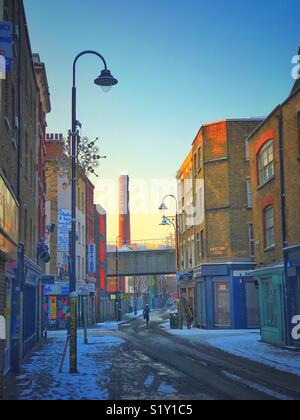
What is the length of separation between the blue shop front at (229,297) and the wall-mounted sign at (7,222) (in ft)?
81.9

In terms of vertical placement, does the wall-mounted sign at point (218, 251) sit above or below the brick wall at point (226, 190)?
below

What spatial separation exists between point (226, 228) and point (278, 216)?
13385mm

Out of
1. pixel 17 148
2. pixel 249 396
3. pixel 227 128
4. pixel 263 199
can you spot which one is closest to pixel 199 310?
pixel 227 128

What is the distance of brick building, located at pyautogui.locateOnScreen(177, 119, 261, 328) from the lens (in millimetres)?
36625

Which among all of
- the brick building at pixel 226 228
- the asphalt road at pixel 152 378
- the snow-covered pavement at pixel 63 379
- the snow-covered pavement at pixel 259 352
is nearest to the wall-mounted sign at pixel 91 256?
the brick building at pixel 226 228

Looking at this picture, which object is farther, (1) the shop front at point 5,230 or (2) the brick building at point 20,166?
(2) the brick building at point 20,166

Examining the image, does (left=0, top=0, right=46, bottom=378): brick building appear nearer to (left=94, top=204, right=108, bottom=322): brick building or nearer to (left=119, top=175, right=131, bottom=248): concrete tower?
(left=94, top=204, right=108, bottom=322): brick building

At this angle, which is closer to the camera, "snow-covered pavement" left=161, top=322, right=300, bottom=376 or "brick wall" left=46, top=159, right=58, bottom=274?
"snow-covered pavement" left=161, top=322, right=300, bottom=376

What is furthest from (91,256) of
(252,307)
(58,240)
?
(252,307)

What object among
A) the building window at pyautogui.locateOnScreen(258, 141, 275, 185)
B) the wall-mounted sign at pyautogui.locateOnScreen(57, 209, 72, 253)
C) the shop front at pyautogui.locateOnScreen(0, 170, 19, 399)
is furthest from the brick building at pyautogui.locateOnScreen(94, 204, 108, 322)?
the shop front at pyautogui.locateOnScreen(0, 170, 19, 399)

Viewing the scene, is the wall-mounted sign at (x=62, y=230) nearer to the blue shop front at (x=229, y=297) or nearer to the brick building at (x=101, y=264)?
the blue shop front at (x=229, y=297)

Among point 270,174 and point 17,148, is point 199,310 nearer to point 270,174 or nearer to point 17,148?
point 270,174

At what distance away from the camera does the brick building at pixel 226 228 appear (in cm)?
3662

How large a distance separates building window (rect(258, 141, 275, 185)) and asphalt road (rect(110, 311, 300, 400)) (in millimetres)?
8729
